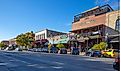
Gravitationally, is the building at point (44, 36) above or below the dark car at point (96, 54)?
above

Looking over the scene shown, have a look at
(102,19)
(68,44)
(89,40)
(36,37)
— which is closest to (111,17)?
(102,19)

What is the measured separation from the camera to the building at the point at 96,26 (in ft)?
194

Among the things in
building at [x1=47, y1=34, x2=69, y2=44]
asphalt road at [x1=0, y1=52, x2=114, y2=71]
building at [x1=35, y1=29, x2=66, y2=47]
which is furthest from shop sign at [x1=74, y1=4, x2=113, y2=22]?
asphalt road at [x1=0, y1=52, x2=114, y2=71]

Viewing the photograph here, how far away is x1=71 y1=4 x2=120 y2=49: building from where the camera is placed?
59.1 meters

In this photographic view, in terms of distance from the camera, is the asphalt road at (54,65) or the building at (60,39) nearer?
the asphalt road at (54,65)

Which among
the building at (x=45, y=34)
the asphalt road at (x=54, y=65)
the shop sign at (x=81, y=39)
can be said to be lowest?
the asphalt road at (x=54, y=65)

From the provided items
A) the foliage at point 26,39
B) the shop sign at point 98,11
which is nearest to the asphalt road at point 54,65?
the shop sign at point 98,11

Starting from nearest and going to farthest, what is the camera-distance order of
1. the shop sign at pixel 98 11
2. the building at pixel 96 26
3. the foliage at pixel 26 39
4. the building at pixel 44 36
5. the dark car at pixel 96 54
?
the dark car at pixel 96 54
the building at pixel 96 26
the shop sign at pixel 98 11
the building at pixel 44 36
the foliage at pixel 26 39

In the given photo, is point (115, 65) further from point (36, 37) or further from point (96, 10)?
point (36, 37)

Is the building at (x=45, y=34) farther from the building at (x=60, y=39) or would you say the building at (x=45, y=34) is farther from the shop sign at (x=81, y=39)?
the shop sign at (x=81, y=39)

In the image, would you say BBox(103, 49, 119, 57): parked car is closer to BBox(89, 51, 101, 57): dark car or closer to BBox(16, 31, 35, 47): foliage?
BBox(89, 51, 101, 57): dark car

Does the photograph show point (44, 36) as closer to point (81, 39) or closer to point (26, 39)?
point (26, 39)

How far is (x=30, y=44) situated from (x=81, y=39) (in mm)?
47121

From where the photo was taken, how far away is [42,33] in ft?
342
